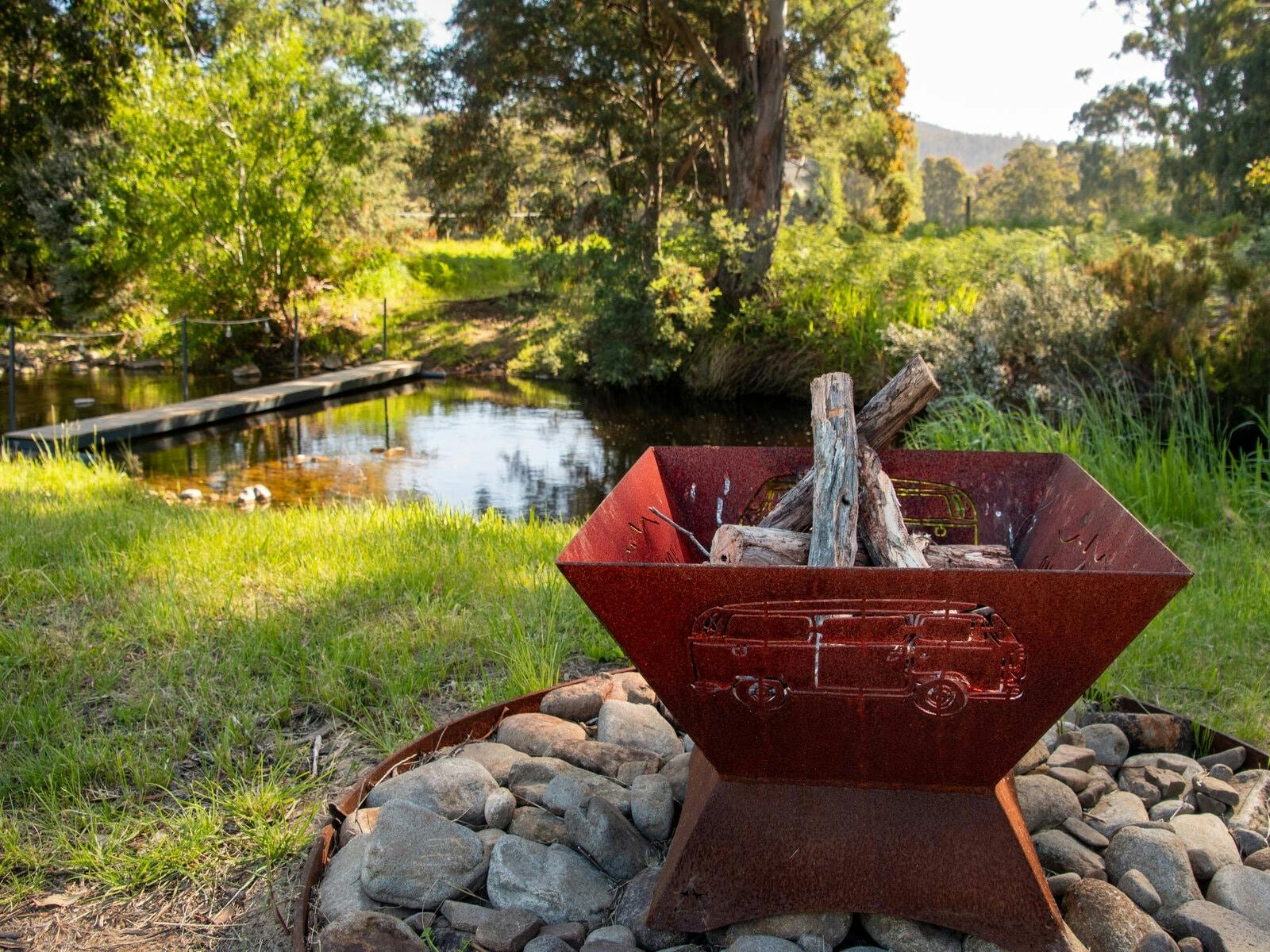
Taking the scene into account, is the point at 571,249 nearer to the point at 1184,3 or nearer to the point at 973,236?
the point at 973,236

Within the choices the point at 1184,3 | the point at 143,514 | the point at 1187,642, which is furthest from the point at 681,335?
the point at 1184,3

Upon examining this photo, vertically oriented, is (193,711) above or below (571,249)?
below

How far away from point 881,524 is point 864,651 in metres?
0.49

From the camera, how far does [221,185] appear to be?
13.8 metres

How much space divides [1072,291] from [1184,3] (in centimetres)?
2652

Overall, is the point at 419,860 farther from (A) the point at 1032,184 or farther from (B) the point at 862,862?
(A) the point at 1032,184

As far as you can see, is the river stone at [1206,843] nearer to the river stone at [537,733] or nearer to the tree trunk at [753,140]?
the river stone at [537,733]

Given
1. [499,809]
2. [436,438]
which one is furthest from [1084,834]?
[436,438]

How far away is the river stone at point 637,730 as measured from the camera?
7.73 ft

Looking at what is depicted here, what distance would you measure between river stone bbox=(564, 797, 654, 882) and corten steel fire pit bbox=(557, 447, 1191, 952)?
15 cm

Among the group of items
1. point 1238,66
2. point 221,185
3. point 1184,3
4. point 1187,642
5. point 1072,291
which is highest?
point 1184,3

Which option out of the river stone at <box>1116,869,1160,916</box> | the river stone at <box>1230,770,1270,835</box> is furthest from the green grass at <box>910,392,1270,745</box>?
the river stone at <box>1116,869,1160,916</box>

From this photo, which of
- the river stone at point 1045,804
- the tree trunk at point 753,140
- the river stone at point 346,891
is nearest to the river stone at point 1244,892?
the river stone at point 1045,804

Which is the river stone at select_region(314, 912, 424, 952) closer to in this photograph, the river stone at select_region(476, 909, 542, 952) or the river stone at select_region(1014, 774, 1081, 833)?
the river stone at select_region(476, 909, 542, 952)
